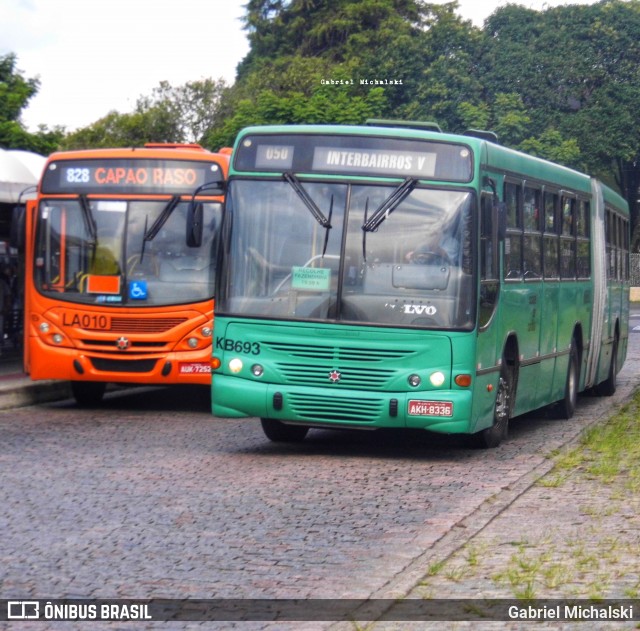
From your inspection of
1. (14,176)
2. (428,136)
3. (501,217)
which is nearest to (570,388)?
(501,217)

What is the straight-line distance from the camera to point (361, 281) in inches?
470

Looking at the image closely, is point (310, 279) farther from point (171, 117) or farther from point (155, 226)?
point (171, 117)

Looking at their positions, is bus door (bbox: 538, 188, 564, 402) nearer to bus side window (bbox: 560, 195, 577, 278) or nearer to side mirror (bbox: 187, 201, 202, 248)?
bus side window (bbox: 560, 195, 577, 278)

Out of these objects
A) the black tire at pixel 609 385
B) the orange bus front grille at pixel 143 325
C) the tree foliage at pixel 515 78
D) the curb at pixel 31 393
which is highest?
the tree foliage at pixel 515 78

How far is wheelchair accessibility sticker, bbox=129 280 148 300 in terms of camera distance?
16.1 meters

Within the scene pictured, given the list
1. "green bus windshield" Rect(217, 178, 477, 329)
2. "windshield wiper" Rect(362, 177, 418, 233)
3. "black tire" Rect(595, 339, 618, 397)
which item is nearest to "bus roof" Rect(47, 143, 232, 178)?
"green bus windshield" Rect(217, 178, 477, 329)

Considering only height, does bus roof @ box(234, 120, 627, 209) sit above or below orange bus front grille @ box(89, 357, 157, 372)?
above

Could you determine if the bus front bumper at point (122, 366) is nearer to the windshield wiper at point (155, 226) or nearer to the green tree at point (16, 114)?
the windshield wiper at point (155, 226)

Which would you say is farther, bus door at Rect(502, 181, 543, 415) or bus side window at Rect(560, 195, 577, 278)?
bus side window at Rect(560, 195, 577, 278)

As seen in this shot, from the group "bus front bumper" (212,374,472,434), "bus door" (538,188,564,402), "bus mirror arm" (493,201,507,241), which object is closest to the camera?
"bus front bumper" (212,374,472,434)

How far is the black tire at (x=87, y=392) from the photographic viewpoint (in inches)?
678

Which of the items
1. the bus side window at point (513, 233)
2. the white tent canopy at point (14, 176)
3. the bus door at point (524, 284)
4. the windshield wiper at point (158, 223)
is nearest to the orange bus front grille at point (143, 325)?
the windshield wiper at point (158, 223)

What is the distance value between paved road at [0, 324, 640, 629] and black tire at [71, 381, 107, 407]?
1734 mm

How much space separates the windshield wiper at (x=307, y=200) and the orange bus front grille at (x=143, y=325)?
4.22 m
